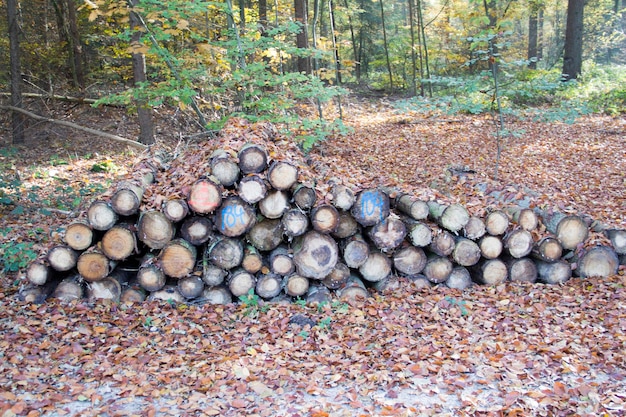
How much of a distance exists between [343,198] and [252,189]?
3.37ft

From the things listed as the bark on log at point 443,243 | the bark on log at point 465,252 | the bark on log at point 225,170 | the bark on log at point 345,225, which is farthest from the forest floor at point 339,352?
the bark on log at point 225,170

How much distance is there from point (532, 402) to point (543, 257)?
8.44 ft

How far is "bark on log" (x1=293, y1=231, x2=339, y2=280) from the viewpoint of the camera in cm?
536

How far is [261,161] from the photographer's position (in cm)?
530

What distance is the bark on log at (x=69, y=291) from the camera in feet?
17.1

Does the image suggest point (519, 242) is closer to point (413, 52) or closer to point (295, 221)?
point (295, 221)

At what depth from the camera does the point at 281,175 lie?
5266 millimetres

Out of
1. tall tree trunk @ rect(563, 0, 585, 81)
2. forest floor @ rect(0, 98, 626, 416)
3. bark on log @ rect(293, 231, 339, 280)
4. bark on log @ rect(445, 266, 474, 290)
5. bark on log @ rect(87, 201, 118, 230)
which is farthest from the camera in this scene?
tall tree trunk @ rect(563, 0, 585, 81)

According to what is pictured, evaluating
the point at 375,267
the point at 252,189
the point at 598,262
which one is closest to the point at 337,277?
the point at 375,267

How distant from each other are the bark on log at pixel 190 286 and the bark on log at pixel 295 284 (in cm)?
97

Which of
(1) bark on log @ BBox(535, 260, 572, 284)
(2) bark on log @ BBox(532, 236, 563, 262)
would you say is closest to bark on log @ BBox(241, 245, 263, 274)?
(2) bark on log @ BBox(532, 236, 563, 262)

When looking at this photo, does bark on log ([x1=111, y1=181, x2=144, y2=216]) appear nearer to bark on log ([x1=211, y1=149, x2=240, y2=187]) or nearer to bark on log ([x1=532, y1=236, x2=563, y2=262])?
bark on log ([x1=211, y1=149, x2=240, y2=187])

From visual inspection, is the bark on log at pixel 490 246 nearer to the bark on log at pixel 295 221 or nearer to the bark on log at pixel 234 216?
the bark on log at pixel 295 221

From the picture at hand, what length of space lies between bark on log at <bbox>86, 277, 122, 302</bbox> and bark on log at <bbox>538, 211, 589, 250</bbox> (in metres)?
5.12
